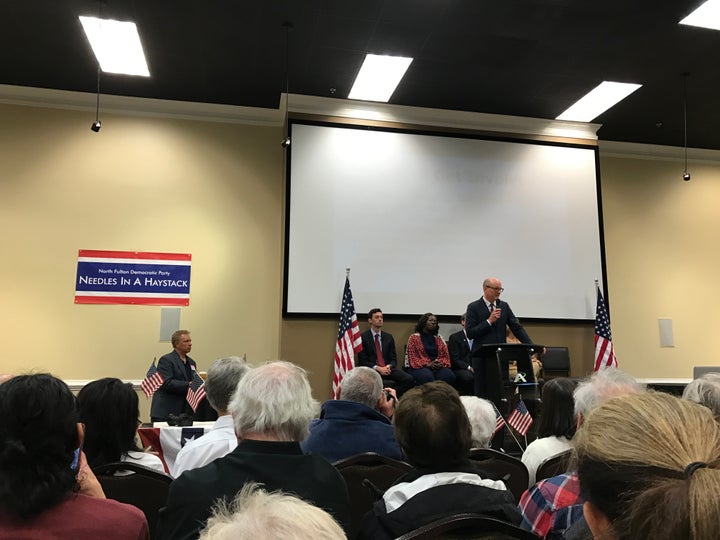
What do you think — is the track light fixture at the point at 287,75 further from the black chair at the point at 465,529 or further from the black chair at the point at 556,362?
the black chair at the point at 465,529

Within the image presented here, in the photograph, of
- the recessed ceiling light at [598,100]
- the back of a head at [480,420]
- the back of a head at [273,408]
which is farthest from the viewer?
the recessed ceiling light at [598,100]

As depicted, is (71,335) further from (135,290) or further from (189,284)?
(189,284)

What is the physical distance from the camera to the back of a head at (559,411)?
2.20m

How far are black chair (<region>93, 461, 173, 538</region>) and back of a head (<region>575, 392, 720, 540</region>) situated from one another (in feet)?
4.44

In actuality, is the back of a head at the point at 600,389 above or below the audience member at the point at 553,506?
above

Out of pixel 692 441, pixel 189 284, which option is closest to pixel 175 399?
pixel 189 284

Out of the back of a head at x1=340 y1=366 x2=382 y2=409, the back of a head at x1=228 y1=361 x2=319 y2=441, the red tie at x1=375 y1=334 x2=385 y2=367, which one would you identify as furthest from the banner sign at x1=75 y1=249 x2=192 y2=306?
the back of a head at x1=228 y1=361 x2=319 y2=441

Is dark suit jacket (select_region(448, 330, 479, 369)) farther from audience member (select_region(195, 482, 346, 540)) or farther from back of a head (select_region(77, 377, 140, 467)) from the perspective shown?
audience member (select_region(195, 482, 346, 540))

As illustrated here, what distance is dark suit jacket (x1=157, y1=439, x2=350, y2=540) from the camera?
1365 mm

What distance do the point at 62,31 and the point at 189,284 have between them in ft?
9.88

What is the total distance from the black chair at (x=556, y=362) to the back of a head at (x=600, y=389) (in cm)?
497

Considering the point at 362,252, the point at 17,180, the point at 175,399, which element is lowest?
the point at 175,399

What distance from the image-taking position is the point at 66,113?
682 cm

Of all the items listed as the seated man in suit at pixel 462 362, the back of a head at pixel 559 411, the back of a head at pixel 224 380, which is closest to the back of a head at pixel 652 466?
the back of a head at pixel 559 411
